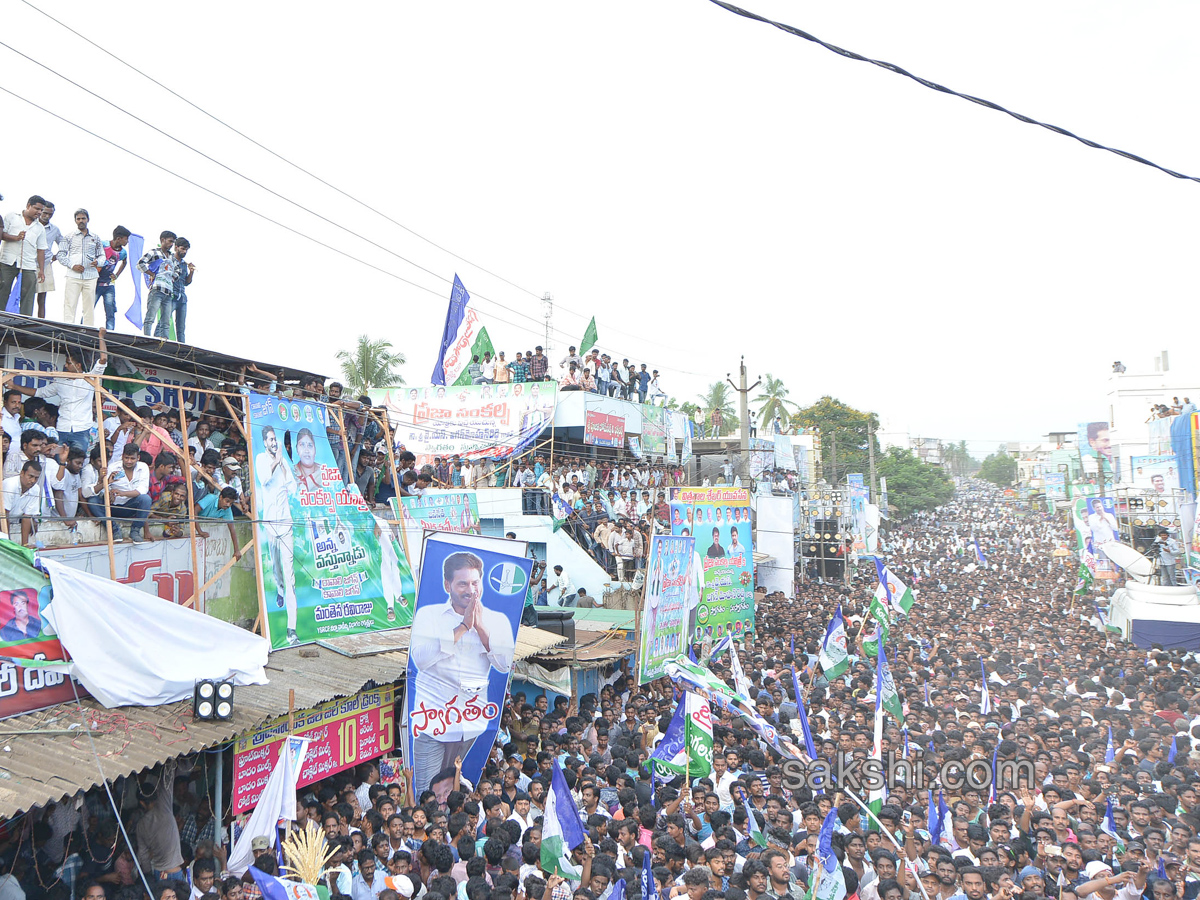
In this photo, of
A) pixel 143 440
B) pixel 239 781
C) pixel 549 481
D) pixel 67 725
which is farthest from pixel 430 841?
pixel 549 481

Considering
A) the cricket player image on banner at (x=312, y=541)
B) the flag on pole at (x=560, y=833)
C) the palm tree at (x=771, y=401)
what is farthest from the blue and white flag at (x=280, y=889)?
the palm tree at (x=771, y=401)

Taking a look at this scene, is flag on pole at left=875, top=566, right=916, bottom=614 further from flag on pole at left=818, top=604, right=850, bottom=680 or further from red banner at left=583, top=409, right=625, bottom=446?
red banner at left=583, top=409, right=625, bottom=446

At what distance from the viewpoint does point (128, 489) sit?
8.32 meters

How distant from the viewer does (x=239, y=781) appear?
7.84 m

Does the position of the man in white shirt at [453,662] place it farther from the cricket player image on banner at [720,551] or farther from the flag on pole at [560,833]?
the cricket player image on banner at [720,551]

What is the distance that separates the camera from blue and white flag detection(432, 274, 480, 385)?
23.2 m

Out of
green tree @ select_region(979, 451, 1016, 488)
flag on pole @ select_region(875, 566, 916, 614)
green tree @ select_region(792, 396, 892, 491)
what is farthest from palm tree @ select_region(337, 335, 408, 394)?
green tree @ select_region(979, 451, 1016, 488)

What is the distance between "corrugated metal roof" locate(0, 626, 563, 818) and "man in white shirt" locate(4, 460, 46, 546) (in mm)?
1608

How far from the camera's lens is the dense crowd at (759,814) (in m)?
6.29

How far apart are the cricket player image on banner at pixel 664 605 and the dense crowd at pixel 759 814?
29.8 inches

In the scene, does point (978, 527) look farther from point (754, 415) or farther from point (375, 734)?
point (375, 734)

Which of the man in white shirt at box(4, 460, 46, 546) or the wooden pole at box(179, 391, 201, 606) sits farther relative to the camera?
the wooden pole at box(179, 391, 201, 606)

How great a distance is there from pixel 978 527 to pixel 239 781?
5470 cm

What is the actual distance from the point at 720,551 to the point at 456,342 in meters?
10.2
